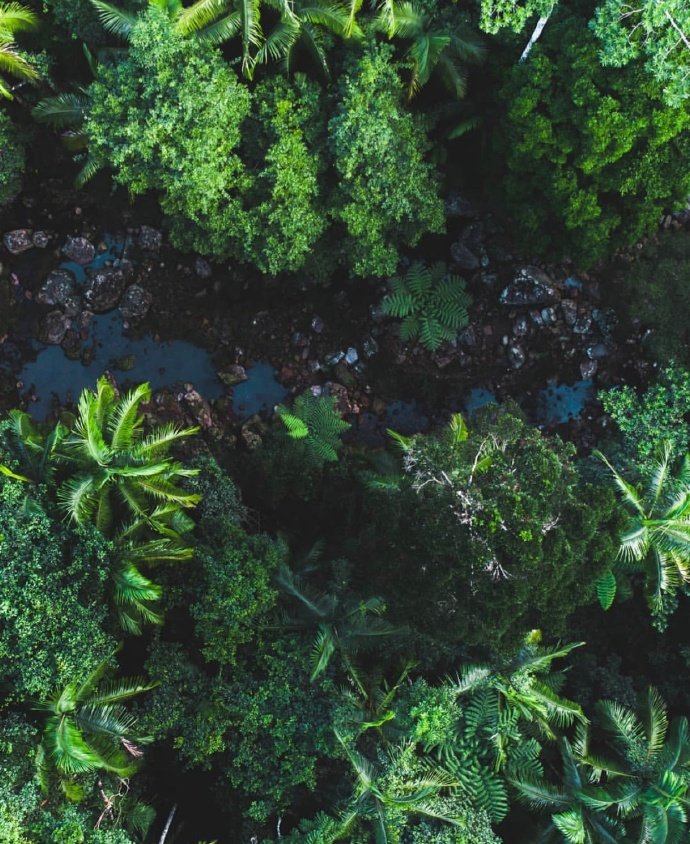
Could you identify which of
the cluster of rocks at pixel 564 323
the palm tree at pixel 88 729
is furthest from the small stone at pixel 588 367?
the palm tree at pixel 88 729

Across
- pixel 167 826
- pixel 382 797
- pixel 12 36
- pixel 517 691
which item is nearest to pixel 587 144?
pixel 517 691

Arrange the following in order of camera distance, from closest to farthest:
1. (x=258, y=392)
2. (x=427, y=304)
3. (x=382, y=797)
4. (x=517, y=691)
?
(x=382, y=797) → (x=517, y=691) → (x=427, y=304) → (x=258, y=392)

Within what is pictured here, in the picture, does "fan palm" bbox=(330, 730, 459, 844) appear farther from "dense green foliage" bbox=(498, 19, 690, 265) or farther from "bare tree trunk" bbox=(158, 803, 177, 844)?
"dense green foliage" bbox=(498, 19, 690, 265)

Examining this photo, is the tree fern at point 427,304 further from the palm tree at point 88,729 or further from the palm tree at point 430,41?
the palm tree at point 88,729

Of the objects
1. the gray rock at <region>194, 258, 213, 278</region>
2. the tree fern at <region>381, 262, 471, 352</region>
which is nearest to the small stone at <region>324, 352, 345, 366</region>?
the tree fern at <region>381, 262, 471, 352</region>

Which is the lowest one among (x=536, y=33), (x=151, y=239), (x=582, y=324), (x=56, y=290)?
(x=56, y=290)

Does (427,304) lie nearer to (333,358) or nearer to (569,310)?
(333,358)
